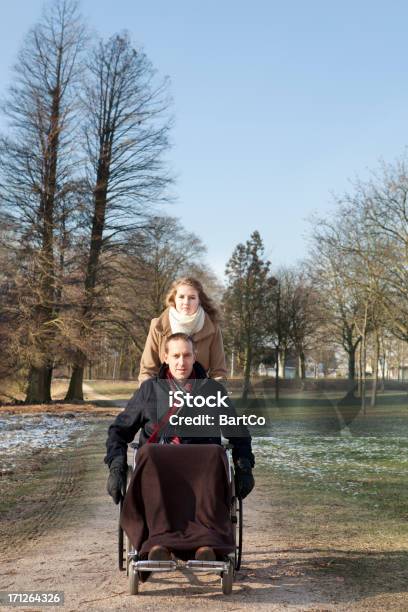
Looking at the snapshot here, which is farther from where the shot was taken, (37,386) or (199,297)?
(37,386)

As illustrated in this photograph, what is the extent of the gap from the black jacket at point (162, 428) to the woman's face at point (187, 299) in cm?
65

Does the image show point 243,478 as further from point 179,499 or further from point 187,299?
point 187,299

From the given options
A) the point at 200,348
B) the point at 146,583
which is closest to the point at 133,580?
the point at 146,583

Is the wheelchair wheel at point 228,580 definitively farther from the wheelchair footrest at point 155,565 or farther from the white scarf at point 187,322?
the white scarf at point 187,322

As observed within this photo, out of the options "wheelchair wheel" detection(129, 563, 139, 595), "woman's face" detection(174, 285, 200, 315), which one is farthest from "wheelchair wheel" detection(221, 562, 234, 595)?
"woman's face" detection(174, 285, 200, 315)

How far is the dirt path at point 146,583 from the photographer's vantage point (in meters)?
4.18

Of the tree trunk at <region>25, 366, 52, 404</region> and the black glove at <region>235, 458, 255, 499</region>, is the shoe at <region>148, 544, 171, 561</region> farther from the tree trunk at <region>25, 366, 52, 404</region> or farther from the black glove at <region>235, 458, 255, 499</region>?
the tree trunk at <region>25, 366, 52, 404</region>

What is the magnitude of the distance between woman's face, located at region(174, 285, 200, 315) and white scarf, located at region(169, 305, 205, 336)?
0.12 feet

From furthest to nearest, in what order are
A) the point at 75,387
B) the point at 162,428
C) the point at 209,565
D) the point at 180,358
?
the point at 75,387 < the point at 180,358 < the point at 162,428 < the point at 209,565

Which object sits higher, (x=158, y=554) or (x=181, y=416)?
(x=181, y=416)

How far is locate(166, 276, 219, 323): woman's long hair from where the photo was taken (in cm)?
542

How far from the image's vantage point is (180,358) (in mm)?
4887

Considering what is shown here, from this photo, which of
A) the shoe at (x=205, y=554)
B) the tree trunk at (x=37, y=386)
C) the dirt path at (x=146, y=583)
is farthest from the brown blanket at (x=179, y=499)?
the tree trunk at (x=37, y=386)

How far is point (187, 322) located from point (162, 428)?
93 cm
